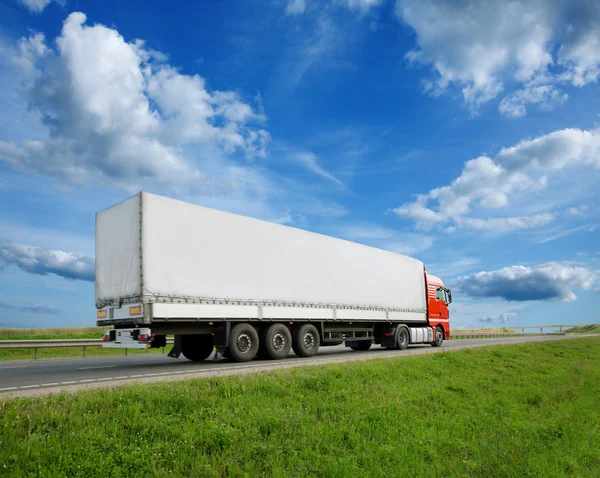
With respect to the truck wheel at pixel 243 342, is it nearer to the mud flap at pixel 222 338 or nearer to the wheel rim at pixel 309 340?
the mud flap at pixel 222 338

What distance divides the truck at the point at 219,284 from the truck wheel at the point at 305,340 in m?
0.03

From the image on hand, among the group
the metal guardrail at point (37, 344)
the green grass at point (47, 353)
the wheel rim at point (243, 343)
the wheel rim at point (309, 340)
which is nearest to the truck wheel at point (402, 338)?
the wheel rim at point (309, 340)

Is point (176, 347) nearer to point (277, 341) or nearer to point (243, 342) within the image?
point (243, 342)

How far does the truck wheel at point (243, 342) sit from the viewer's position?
13.7 meters

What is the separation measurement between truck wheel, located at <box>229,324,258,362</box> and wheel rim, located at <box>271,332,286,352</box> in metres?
0.85

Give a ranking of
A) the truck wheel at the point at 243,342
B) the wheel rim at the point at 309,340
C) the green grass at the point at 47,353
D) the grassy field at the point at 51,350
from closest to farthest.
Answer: the truck wheel at the point at 243,342 → the wheel rim at the point at 309,340 → the green grass at the point at 47,353 → the grassy field at the point at 51,350

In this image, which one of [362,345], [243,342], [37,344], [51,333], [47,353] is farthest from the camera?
[51,333]

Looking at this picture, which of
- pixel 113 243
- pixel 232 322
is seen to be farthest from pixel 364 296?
pixel 113 243

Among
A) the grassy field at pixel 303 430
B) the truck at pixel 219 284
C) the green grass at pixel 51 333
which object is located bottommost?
the grassy field at pixel 303 430

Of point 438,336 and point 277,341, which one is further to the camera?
point 438,336

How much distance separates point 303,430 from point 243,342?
7023mm

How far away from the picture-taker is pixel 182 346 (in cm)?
1454

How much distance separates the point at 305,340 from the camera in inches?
645

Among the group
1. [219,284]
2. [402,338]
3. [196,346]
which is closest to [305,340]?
[196,346]
